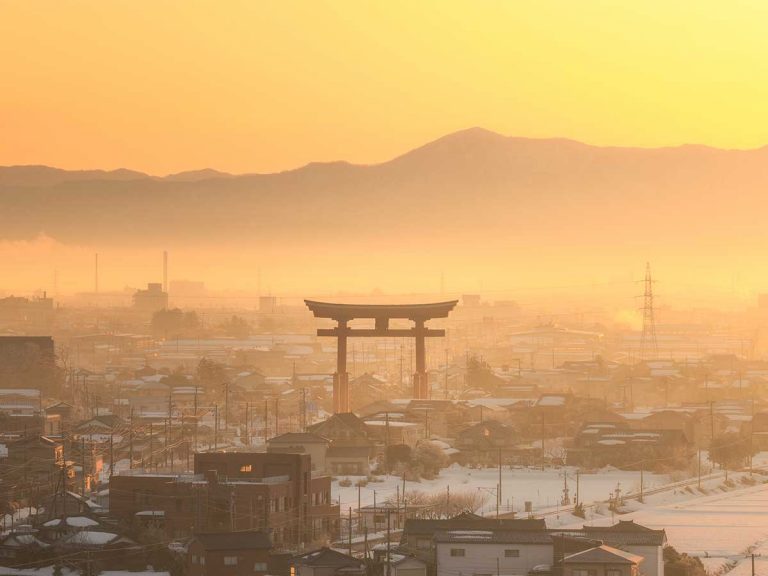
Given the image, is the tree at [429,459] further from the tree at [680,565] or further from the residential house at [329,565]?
the residential house at [329,565]

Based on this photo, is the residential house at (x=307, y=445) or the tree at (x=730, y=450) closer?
the residential house at (x=307, y=445)

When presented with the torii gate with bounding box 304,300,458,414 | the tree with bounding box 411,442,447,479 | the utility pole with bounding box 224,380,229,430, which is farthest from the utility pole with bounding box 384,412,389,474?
the torii gate with bounding box 304,300,458,414

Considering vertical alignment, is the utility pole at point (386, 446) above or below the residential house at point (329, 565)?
above

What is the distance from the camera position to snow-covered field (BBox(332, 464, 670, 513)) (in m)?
42.4

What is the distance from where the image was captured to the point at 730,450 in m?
53.4

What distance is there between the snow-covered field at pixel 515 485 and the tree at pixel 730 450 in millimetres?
3634

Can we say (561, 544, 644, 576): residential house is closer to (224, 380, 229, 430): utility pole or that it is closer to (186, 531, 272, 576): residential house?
(186, 531, 272, 576): residential house

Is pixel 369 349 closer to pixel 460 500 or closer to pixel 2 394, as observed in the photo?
pixel 2 394

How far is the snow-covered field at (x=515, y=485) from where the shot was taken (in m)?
42.4

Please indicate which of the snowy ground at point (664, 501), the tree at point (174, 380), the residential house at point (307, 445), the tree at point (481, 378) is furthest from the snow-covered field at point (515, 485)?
the tree at point (481, 378)

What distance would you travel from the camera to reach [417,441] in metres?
52.4

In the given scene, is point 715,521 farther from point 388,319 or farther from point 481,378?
point 481,378

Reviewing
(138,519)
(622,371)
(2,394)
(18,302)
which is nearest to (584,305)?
(18,302)

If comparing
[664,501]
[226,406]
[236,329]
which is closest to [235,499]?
[664,501]
